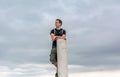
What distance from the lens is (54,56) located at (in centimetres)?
2417

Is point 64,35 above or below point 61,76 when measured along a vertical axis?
above

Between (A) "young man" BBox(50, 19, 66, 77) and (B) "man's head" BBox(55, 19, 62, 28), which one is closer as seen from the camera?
(B) "man's head" BBox(55, 19, 62, 28)

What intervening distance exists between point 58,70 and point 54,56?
1313 mm

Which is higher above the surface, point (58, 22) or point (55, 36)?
point (58, 22)

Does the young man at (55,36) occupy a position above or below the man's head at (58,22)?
below

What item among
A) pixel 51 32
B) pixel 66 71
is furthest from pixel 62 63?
pixel 51 32

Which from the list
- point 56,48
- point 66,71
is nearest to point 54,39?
point 56,48

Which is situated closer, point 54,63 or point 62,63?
point 62,63

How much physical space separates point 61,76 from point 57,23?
2594 mm

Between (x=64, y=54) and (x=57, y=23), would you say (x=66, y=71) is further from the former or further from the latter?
(x=57, y=23)

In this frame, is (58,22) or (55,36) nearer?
(58,22)

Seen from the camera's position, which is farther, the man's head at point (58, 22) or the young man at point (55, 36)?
the young man at point (55, 36)

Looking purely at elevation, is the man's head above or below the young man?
above

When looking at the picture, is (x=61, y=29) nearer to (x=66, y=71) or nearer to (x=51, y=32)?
(x=51, y=32)
